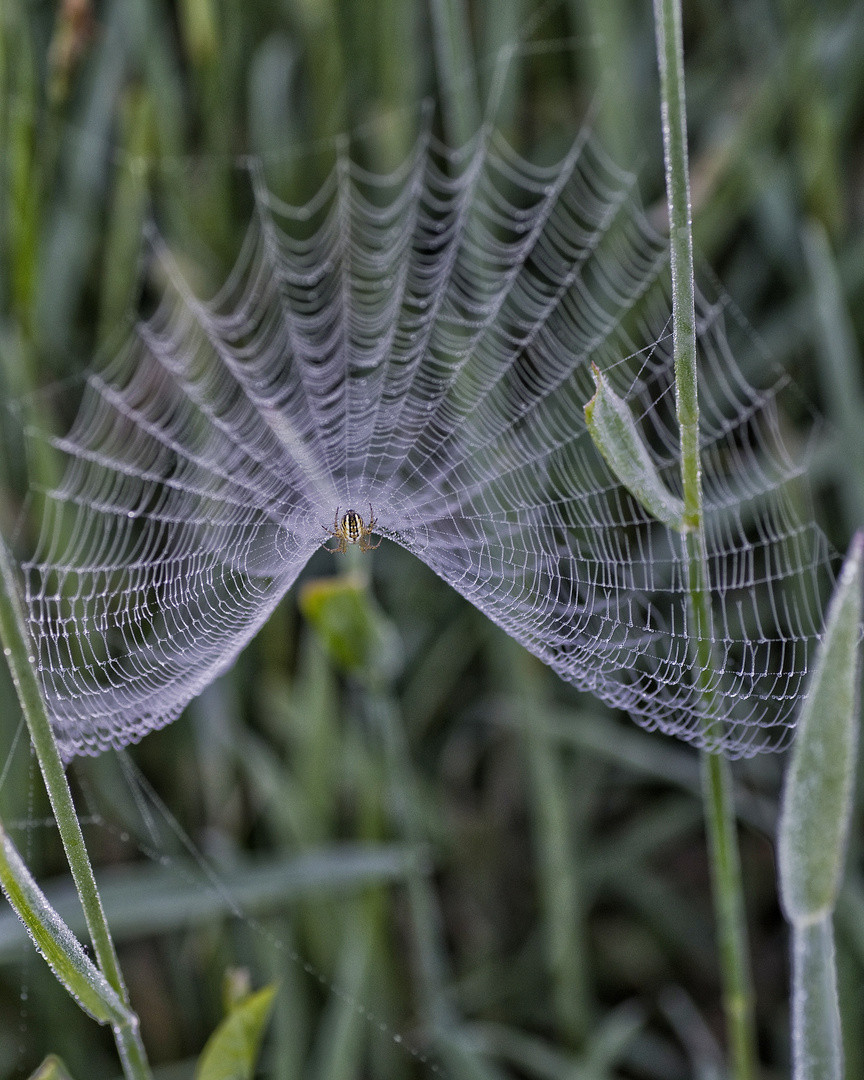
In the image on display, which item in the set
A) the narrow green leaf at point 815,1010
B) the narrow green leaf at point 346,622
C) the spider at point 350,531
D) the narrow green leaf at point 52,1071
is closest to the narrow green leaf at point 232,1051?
the narrow green leaf at point 52,1071

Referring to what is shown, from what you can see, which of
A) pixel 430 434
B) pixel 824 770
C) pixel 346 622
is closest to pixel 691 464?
pixel 824 770

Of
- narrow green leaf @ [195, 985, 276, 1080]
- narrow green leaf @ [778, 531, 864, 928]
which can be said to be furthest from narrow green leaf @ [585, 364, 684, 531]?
narrow green leaf @ [195, 985, 276, 1080]

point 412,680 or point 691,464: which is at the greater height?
point 691,464

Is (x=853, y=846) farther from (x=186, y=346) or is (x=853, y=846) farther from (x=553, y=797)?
(x=186, y=346)

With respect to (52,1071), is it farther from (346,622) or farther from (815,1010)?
(346,622)

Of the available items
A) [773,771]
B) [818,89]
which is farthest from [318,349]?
[773,771]

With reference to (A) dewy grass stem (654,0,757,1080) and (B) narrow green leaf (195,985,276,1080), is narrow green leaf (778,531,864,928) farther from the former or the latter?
(B) narrow green leaf (195,985,276,1080)
